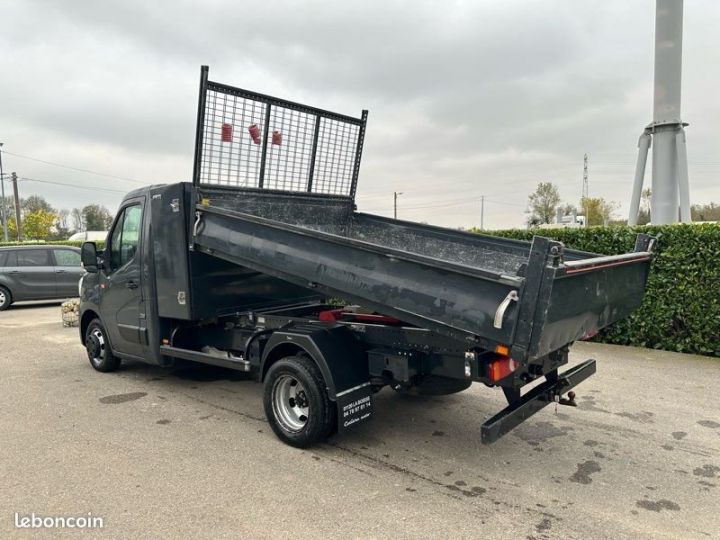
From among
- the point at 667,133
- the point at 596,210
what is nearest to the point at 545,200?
the point at 596,210

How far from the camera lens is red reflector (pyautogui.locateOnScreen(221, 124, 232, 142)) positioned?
5258mm

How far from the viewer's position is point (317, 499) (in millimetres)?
3486

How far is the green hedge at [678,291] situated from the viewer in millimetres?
7324

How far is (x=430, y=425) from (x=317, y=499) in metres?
1.68

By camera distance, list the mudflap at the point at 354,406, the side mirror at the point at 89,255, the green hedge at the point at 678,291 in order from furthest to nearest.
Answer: the green hedge at the point at 678,291, the side mirror at the point at 89,255, the mudflap at the point at 354,406

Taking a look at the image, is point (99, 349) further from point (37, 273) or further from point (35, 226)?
point (35, 226)

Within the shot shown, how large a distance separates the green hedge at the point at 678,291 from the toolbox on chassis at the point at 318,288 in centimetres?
353

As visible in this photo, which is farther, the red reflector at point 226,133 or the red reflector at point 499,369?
the red reflector at point 226,133

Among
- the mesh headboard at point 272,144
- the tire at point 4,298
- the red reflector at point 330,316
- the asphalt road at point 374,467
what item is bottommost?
the asphalt road at point 374,467

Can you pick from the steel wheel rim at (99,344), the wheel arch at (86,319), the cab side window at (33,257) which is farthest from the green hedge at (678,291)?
the cab side window at (33,257)

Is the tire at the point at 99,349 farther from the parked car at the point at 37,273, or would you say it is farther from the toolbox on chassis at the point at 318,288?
the parked car at the point at 37,273

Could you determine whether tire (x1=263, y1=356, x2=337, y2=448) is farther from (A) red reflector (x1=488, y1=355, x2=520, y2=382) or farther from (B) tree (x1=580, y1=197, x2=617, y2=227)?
(B) tree (x1=580, y1=197, x2=617, y2=227)

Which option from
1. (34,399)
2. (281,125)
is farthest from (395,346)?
(34,399)

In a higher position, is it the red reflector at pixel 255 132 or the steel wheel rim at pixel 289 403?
the red reflector at pixel 255 132
